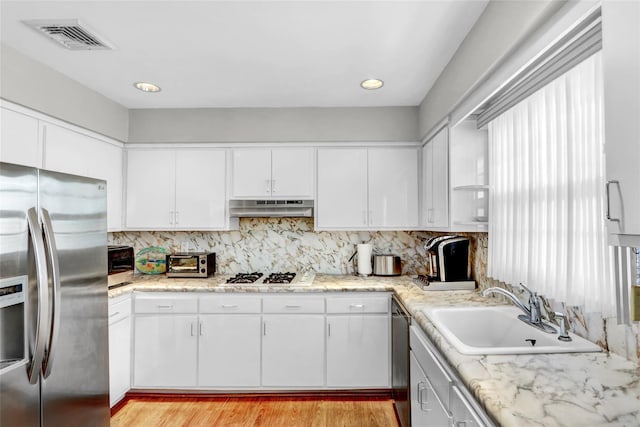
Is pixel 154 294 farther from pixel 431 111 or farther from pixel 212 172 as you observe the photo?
pixel 431 111

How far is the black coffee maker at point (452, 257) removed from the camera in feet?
8.83

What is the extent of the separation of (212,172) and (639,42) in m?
3.01

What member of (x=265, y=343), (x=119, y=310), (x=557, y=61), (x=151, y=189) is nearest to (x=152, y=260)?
(x=151, y=189)

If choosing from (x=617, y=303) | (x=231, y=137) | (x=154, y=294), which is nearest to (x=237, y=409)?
(x=154, y=294)

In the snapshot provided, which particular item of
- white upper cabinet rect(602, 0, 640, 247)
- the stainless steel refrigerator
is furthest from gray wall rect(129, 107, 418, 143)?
white upper cabinet rect(602, 0, 640, 247)

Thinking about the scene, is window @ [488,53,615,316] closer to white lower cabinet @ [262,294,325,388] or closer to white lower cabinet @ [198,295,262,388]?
white lower cabinet @ [262,294,325,388]

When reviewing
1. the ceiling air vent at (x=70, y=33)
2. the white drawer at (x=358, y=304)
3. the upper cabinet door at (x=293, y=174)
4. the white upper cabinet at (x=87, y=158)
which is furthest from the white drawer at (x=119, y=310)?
the ceiling air vent at (x=70, y=33)

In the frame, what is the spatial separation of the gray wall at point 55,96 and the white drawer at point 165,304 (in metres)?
1.43

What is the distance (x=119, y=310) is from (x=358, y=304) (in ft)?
6.14

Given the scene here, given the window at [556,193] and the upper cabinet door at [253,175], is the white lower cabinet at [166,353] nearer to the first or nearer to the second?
the upper cabinet door at [253,175]

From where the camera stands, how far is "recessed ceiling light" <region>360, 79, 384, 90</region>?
265cm

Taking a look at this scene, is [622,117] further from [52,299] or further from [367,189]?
[367,189]

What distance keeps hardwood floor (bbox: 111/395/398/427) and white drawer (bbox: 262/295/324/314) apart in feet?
2.33

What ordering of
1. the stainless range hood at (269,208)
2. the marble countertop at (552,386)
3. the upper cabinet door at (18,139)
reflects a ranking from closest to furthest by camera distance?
the marble countertop at (552,386), the upper cabinet door at (18,139), the stainless range hood at (269,208)
